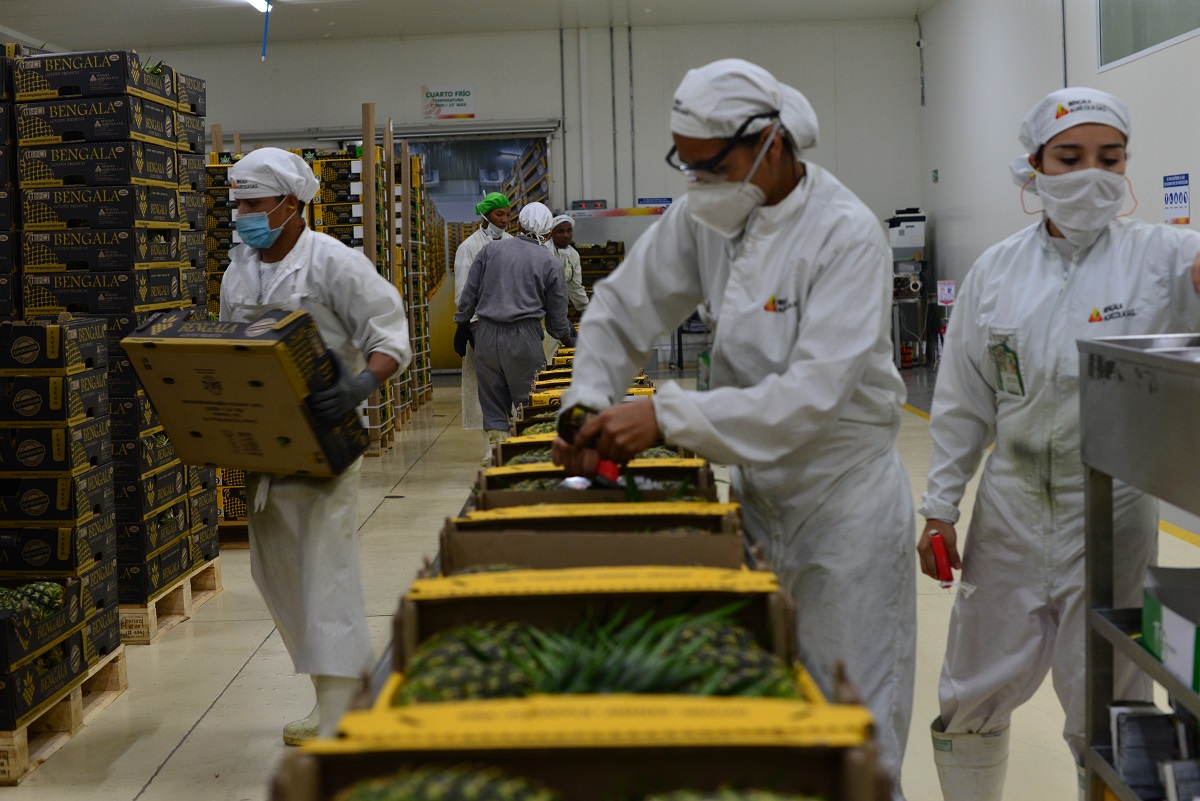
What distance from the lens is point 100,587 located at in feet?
12.1

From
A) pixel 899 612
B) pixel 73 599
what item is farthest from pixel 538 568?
pixel 73 599

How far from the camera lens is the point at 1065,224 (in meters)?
2.39

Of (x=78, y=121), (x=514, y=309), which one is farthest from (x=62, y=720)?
(x=514, y=309)

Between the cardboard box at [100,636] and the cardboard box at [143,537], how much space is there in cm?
52

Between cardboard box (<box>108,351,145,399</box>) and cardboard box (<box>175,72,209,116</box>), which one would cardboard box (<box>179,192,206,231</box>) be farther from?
cardboard box (<box>108,351,145,399</box>)

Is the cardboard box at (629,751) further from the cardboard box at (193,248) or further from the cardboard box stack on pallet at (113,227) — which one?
the cardboard box at (193,248)

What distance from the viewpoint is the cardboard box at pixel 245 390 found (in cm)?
271

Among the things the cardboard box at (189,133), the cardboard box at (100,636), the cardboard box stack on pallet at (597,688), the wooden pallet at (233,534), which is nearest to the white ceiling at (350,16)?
the wooden pallet at (233,534)

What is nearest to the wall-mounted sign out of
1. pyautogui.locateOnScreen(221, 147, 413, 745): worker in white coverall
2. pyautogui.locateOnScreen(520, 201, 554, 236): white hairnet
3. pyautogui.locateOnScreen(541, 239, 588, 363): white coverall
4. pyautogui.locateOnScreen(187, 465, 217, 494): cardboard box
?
pyautogui.locateOnScreen(541, 239, 588, 363): white coverall

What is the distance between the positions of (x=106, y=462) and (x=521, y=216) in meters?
4.62

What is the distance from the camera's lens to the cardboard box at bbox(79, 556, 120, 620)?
3.55m

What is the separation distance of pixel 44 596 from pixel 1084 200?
2.97 m

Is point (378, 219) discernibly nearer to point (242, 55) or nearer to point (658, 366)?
point (658, 366)

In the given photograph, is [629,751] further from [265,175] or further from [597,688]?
[265,175]
